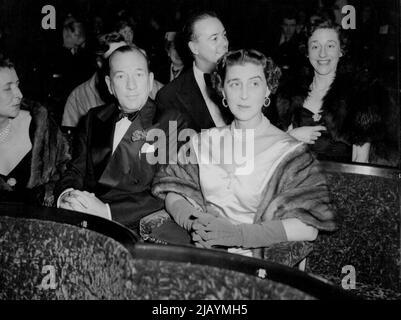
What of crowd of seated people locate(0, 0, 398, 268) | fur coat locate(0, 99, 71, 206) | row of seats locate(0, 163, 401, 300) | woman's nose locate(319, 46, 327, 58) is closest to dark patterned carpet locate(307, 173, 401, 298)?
row of seats locate(0, 163, 401, 300)

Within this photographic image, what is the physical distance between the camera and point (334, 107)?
122 inches

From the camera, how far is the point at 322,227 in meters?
2.15

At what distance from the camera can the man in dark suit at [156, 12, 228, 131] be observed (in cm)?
326

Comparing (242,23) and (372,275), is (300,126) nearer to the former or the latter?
(372,275)

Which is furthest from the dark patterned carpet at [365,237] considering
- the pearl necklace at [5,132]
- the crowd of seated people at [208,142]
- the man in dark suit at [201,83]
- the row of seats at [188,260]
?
the pearl necklace at [5,132]

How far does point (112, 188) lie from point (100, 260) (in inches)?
34.8

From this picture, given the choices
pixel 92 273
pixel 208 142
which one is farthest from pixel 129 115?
pixel 92 273

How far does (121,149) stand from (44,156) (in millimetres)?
540

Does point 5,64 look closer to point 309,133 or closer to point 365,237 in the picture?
point 309,133

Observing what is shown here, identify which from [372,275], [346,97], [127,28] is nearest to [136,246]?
[372,275]

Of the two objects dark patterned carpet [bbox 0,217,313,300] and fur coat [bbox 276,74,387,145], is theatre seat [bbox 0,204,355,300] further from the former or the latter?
fur coat [bbox 276,74,387,145]

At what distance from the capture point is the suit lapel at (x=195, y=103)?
325cm

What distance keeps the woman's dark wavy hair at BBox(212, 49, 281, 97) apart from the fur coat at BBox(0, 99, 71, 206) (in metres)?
1.05

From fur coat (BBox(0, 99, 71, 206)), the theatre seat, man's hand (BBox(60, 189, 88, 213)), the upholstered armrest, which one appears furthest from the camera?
fur coat (BBox(0, 99, 71, 206))
